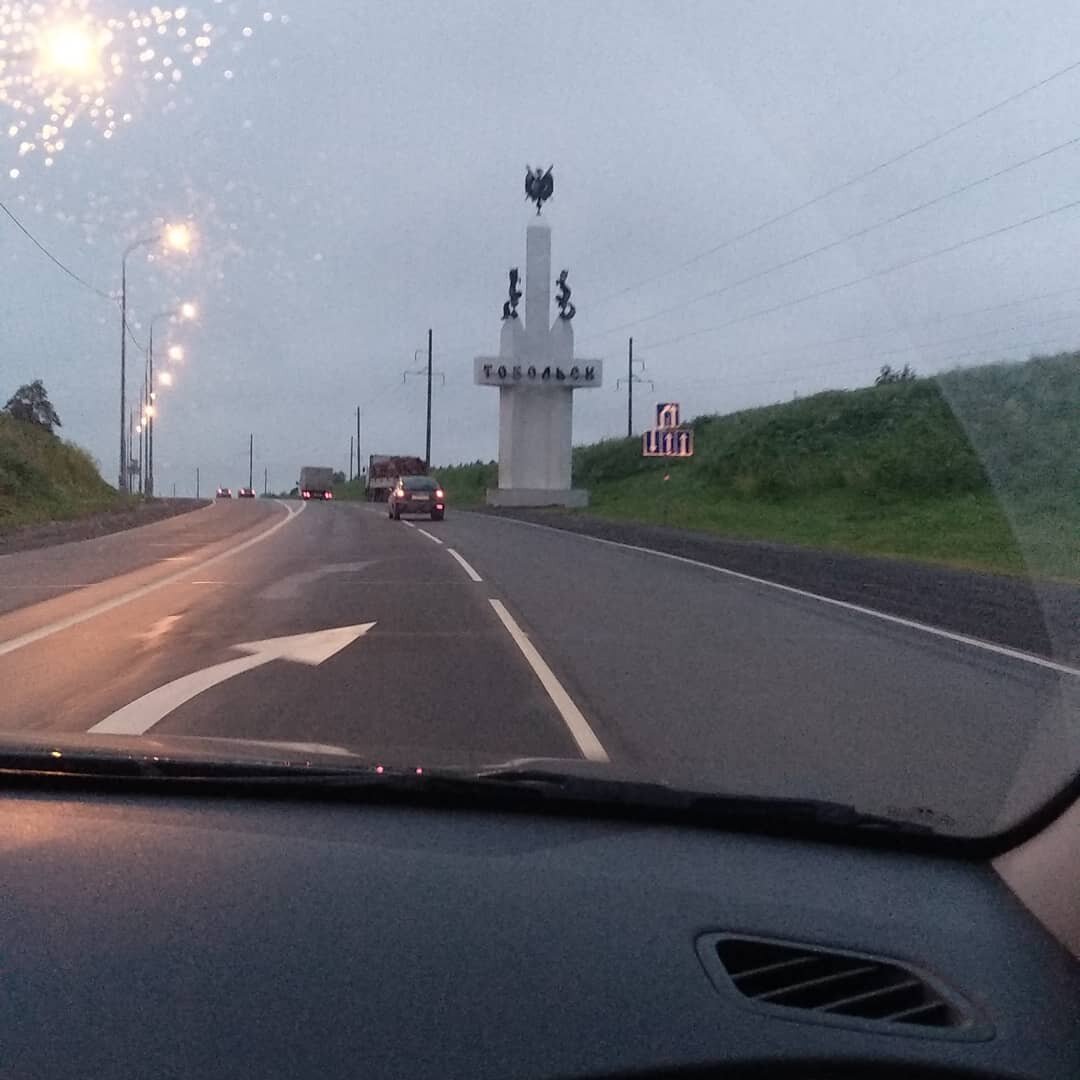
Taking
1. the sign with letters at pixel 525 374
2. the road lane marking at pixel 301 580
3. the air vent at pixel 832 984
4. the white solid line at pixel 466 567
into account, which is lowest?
the road lane marking at pixel 301 580

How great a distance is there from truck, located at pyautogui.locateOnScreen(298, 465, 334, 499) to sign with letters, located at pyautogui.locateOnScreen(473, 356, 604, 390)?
3953 cm

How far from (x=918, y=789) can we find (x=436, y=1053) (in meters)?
4.53

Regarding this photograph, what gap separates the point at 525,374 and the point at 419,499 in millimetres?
18982

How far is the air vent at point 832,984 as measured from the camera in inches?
126

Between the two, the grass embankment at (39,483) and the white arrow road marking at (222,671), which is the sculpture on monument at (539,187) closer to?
the grass embankment at (39,483)

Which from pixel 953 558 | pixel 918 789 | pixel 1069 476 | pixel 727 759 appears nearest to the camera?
pixel 918 789

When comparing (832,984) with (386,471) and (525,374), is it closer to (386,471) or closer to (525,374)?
(525,374)

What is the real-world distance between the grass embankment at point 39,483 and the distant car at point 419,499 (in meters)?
10.6

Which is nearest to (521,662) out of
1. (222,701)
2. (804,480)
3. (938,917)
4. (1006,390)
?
(222,701)

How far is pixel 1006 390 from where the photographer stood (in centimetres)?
4062

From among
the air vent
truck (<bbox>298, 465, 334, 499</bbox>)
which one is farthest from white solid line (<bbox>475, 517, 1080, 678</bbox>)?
truck (<bbox>298, 465, 334, 499</bbox>)

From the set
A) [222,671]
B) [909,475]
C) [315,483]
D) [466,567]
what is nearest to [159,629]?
[222,671]

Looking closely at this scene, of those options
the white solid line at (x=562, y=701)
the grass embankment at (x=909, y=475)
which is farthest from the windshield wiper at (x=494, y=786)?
the grass embankment at (x=909, y=475)

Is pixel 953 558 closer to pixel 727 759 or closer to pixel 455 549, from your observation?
pixel 455 549
